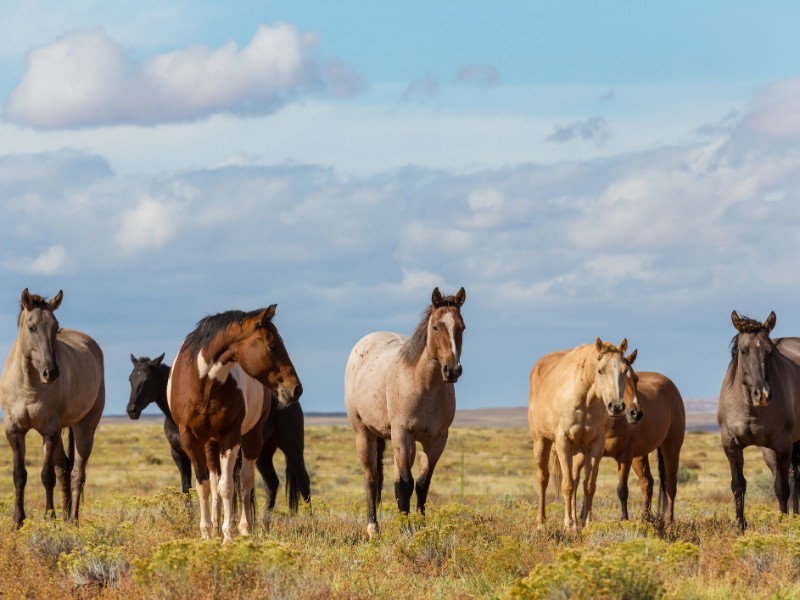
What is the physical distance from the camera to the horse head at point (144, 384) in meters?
17.1

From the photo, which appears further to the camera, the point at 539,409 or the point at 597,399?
the point at 539,409

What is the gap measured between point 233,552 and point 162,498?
546cm

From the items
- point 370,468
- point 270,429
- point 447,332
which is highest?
point 447,332

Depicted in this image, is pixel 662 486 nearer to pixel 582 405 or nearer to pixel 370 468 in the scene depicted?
pixel 582 405

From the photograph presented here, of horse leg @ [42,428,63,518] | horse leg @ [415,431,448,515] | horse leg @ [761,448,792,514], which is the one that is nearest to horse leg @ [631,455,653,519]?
horse leg @ [761,448,792,514]

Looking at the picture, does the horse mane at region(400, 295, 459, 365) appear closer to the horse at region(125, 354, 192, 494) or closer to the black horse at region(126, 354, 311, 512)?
the black horse at region(126, 354, 311, 512)

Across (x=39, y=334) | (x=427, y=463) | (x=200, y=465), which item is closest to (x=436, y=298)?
(x=427, y=463)

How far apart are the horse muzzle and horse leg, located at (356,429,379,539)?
6.80ft

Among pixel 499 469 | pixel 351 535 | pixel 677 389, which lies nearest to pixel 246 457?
pixel 351 535

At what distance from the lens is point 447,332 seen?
1084 centimetres

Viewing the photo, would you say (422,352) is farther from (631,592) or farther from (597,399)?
(631,592)

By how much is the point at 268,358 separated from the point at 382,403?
237 cm

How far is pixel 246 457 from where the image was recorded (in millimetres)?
11648

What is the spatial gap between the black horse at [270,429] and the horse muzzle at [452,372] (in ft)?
19.6
